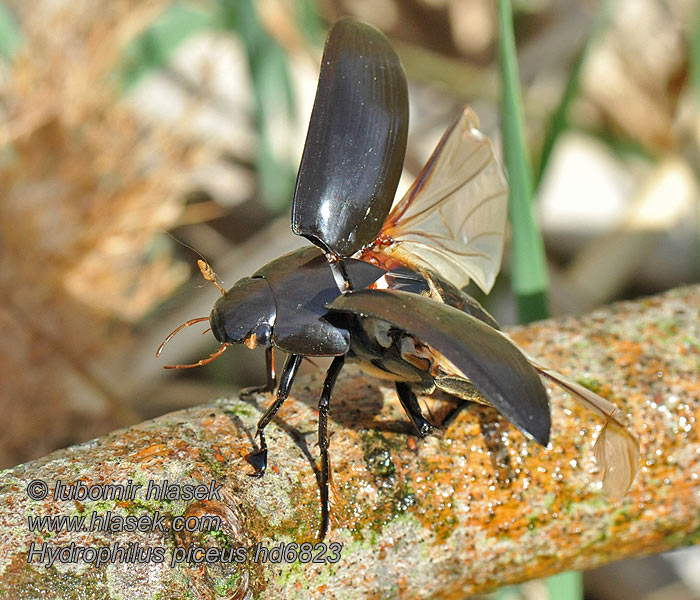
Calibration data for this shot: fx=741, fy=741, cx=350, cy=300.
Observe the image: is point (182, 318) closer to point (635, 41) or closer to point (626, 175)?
point (626, 175)

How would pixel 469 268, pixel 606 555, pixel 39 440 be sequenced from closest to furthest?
pixel 606 555 < pixel 469 268 < pixel 39 440


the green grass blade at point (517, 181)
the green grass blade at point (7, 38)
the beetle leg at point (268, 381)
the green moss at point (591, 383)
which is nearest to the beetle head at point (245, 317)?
the beetle leg at point (268, 381)

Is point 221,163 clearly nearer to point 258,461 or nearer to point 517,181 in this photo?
point 517,181

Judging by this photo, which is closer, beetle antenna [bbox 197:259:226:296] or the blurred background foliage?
beetle antenna [bbox 197:259:226:296]

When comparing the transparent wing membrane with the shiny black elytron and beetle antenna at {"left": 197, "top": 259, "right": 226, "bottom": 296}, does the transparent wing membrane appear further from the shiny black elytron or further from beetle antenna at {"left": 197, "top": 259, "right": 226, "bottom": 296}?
beetle antenna at {"left": 197, "top": 259, "right": 226, "bottom": 296}

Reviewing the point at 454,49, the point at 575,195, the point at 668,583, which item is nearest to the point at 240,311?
the point at 668,583

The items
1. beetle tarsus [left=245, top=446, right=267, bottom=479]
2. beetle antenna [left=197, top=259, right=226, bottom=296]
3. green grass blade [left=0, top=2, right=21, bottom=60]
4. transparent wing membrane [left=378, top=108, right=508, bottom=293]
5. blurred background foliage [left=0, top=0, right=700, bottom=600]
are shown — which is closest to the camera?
beetle tarsus [left=245, top=446, right=267, bottom=479]

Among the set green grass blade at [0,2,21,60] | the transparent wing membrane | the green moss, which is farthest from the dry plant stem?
green grass blade at [0,2,21,60]

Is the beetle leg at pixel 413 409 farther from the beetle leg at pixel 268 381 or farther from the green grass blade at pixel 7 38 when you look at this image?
the green grass blade at pixel 7 38
